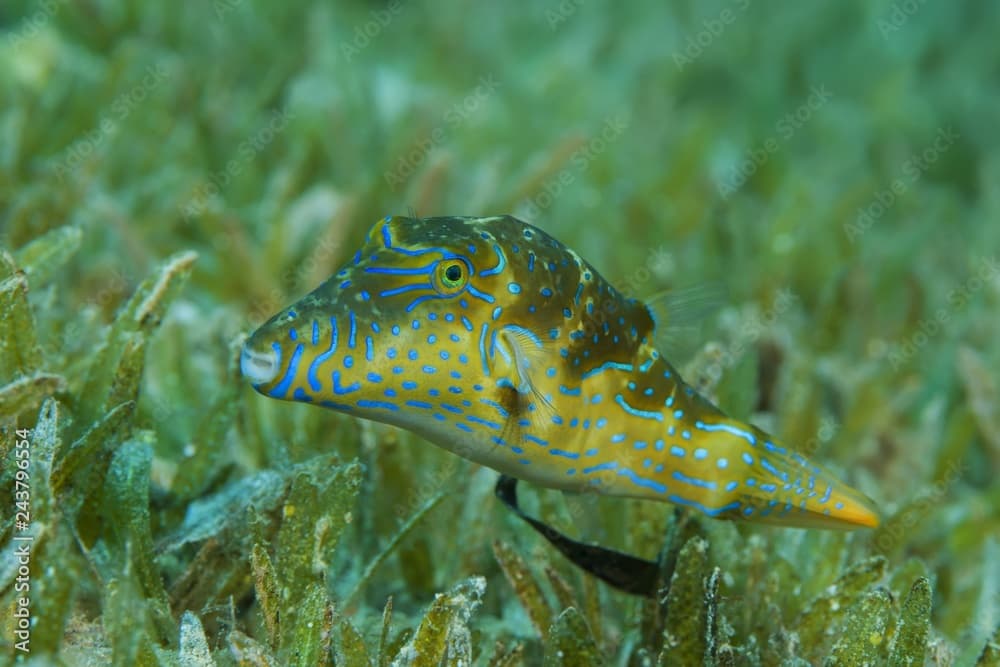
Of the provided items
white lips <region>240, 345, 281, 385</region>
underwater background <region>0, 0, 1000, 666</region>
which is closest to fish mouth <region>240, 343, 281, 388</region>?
white lips <region>240, 345, 281, 385</region>

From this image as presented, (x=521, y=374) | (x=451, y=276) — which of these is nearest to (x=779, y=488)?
(x=521, y=374)

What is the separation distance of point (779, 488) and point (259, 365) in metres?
1.32

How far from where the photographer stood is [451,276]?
190 centimetres

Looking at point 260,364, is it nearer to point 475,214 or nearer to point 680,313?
point 680,313

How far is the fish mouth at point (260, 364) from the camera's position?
66.9 inches

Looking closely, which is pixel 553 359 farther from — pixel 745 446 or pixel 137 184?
pixel 137 184

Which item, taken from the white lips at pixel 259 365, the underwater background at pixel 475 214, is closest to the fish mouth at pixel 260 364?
the white lips at pixel 259 365

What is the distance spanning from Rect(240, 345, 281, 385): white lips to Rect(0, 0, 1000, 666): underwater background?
0.49m

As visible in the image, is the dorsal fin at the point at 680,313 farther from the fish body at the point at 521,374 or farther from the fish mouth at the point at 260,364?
the fish mouth at the point at 260,364

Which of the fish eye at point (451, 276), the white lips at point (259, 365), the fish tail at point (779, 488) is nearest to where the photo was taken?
the white lips at point (259, 365)

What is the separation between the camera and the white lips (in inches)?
66.9

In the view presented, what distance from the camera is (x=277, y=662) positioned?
2.06 metres

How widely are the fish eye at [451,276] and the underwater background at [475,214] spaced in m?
0.70

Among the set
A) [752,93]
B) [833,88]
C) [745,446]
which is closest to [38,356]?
[745,446]
